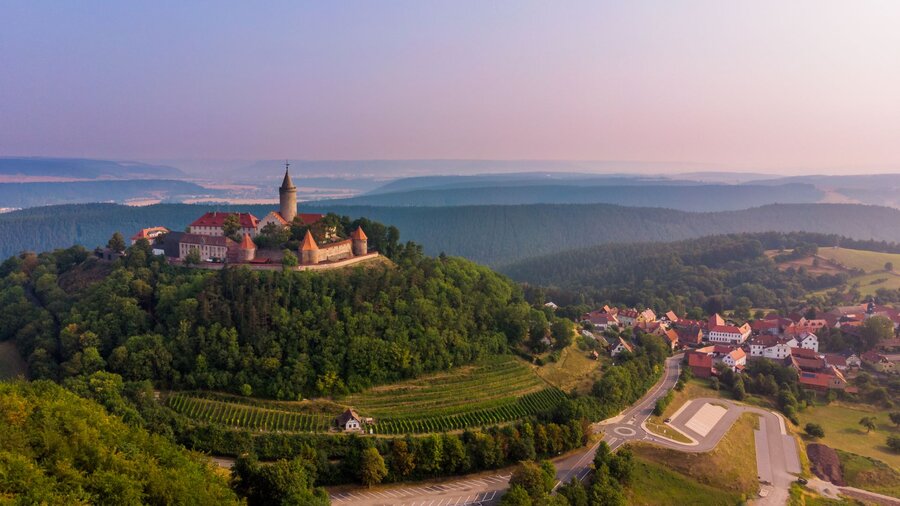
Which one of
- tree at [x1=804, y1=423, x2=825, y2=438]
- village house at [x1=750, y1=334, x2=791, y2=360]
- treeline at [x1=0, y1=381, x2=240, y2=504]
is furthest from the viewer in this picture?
village house at [x1=750, y1=334, x2=791, y2=360]

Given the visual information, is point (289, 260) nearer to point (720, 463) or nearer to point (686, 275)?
point (720, 463)

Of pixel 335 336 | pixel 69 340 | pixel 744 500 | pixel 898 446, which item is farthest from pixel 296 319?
pixel 898 446

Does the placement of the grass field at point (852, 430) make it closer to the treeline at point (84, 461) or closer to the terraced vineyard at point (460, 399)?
the terraced vineyard at point (460, 399)

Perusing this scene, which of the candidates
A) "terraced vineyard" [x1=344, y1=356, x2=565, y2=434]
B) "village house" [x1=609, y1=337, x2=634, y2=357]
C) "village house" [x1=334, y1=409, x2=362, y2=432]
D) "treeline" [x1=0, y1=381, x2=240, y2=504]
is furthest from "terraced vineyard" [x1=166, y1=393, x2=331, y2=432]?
"village house" [x1=609, y1=337, x2=634, y2=357]

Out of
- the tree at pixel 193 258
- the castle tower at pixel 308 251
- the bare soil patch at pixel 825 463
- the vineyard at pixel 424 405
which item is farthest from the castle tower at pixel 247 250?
the bare soil patch at pixel 825 463

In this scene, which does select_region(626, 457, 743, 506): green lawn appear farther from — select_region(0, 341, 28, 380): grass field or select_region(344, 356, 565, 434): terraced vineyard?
select_region(0, 341, 28, 380): grass field
